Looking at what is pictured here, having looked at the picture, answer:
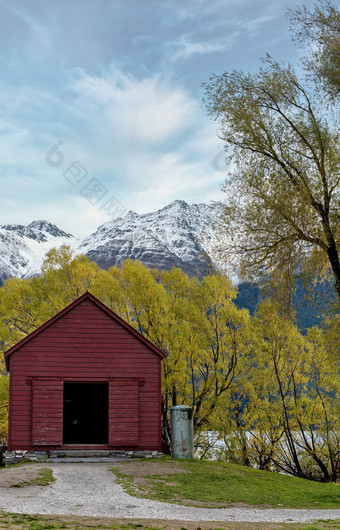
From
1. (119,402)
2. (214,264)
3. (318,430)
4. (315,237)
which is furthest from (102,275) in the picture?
(315,237)

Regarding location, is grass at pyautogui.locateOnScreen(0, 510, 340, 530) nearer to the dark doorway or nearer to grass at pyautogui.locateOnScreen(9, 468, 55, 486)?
grass at pyautogui.locateOnScreen(9, 468, 55, 486)

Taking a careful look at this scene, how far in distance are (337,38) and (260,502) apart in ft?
43.7

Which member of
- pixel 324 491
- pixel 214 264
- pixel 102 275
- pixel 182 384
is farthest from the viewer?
pixel 102 275

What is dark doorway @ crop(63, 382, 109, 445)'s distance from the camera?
30.5m

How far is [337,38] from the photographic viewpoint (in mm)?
16750

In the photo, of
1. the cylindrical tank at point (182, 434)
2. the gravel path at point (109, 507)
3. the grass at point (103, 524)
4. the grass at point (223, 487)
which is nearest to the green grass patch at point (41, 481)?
the gravel path at point (109, 507)

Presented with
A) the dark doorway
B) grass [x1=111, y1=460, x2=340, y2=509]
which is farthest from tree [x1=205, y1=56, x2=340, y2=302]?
the dark doorway

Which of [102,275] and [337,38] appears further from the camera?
[102,275]

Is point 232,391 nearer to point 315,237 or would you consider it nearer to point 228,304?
point 228,304

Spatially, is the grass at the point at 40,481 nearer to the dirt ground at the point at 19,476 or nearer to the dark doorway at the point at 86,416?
the dirt ground at the point at 19,476

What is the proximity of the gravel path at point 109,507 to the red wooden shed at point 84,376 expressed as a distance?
7289 mm

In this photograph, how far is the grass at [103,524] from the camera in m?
9.76

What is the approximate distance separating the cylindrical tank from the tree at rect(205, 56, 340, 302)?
31.5 ft

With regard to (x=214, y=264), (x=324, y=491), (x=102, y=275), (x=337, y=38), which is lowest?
(x=324, y=491)
